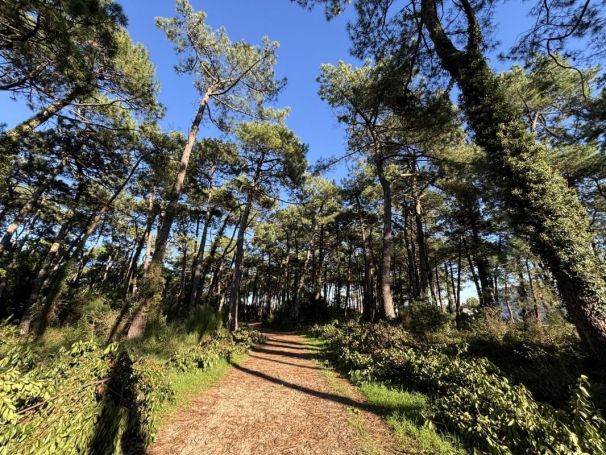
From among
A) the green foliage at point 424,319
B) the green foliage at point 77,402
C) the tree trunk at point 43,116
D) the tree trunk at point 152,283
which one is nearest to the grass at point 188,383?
the green foliage at point 77,402

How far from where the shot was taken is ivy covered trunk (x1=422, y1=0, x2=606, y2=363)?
485 centimetres

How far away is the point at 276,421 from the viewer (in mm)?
4125

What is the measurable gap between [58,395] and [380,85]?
10154mm

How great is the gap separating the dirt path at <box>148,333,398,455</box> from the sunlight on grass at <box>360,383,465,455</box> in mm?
181

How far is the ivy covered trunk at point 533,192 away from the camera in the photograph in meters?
4.85

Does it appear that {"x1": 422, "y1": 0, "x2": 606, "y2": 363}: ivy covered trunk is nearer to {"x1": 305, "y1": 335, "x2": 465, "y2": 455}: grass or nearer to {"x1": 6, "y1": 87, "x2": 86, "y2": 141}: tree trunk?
{"x1": 305, "y1": 335, "x2": 465, "y2": 455}: grass

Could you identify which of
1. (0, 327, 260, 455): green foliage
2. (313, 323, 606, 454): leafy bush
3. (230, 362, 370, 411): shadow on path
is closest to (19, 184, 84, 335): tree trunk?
(230, 362, 370, 411): shadow on path

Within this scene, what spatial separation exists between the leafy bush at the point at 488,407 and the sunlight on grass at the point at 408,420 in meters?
0.22

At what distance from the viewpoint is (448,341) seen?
7117mm

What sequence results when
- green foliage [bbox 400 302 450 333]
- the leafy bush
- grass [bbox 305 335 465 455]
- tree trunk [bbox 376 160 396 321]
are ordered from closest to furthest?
the leafy bush
grass [bbox 305 335 465 455]
green foliage [bbox 400 302 450 333]
tree trunk [bbox 376 160 396 321]

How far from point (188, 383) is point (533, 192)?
7.86 metres

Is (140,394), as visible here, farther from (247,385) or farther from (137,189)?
(137,189)

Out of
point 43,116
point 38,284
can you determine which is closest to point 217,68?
point 43,116

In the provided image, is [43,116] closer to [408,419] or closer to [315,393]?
[315,393]
